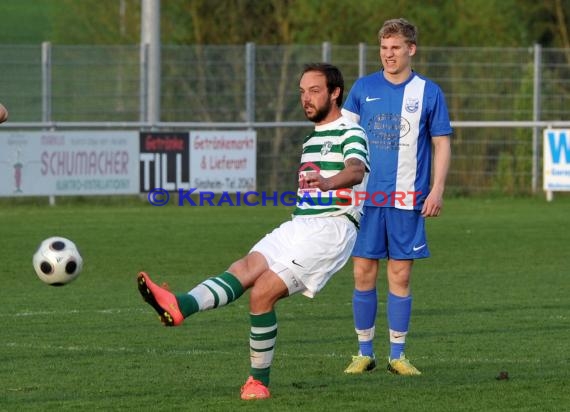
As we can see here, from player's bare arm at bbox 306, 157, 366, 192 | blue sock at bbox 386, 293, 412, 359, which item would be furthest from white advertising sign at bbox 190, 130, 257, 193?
player's bare arm at bbox 306, 157, 366, 192

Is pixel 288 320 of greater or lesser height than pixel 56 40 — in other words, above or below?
below

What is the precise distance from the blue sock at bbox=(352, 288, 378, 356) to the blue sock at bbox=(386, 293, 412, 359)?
110mm

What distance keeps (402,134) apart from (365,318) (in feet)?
3.65

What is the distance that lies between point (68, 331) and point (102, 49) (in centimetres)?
1368

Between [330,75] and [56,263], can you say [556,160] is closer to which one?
[56,263]

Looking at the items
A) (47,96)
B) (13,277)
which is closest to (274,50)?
(47,96)

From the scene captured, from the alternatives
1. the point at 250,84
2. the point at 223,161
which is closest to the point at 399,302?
the point at 223,161

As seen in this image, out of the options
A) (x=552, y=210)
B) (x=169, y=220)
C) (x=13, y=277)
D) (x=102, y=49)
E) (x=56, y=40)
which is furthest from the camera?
(x=56, y=40)

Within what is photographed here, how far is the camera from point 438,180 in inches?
318

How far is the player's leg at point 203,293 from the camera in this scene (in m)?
6.63

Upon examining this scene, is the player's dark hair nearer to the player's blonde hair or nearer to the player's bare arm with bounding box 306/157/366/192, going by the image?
the player's bare arm with bounding box 306/157/366/192

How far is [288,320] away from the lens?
34.1ft

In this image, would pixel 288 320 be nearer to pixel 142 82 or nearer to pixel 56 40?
pixel 142 82

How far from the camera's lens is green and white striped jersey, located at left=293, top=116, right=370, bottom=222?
702cm
